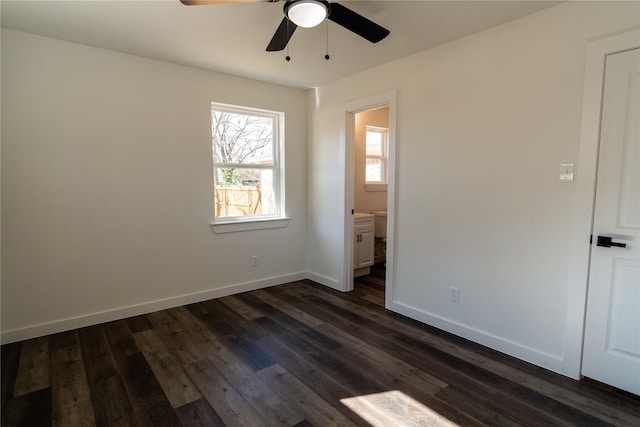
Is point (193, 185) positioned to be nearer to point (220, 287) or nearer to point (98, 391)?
point (220, 287)

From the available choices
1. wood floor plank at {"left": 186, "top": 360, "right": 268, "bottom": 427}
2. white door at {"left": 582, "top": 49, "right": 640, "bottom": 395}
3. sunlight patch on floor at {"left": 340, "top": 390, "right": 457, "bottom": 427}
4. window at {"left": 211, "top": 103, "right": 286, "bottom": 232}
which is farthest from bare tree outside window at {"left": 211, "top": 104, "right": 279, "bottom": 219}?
white door at {"left": 582, "top": 49, "right": 640, "bottom": 395}

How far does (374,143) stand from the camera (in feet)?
17.2

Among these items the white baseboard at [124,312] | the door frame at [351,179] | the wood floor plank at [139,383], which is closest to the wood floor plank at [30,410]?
the wood floor plank at [139,383]

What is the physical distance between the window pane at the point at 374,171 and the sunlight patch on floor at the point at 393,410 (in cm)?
357

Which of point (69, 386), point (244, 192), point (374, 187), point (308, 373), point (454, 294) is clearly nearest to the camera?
point (69, 386)

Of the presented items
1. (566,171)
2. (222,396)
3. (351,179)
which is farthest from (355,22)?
(222,396)

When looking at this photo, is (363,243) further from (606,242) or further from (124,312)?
(124,312)

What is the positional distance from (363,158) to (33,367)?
4.28m

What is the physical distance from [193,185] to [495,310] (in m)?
3.09

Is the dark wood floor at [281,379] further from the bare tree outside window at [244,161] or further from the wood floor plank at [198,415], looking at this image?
the bare tree outside window at [244,161]

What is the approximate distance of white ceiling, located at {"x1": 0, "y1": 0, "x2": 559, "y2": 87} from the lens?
2.15m

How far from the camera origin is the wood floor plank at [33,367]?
2076 mm

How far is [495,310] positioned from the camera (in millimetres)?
2545

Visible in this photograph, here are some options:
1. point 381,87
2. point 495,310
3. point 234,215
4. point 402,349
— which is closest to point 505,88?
point 381,87
